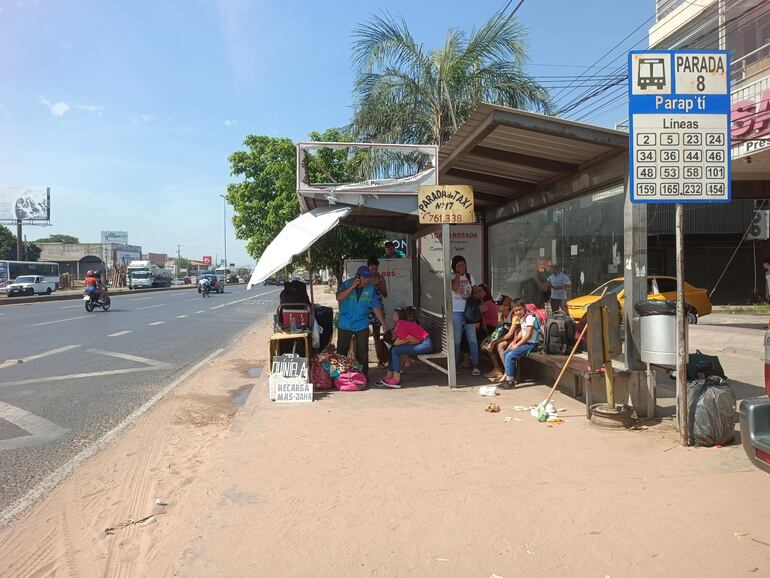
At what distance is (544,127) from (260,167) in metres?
11.3

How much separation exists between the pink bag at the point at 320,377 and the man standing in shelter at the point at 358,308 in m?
0.55

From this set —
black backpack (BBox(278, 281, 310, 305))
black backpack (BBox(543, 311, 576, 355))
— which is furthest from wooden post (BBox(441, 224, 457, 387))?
black backpack (BBox(278, 281, 310, 305))

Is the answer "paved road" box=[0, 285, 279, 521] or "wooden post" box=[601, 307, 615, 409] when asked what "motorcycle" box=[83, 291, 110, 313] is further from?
"wooden post" box=[601, 307, 615, 409]

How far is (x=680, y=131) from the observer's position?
492cm

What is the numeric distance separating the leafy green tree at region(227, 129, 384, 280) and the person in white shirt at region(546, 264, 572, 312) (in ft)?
19.2

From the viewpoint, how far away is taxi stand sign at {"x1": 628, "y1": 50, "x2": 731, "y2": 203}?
16.0 feet

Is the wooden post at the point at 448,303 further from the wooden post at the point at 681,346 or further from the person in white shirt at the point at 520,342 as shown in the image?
the wooden post at the point at 681,346

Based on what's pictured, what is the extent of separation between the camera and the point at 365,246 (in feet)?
45.8

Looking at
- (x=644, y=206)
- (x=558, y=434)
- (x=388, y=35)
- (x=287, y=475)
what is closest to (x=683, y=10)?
(x=388, y=35)

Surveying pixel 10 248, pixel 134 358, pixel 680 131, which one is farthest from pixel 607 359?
pixel 10 248

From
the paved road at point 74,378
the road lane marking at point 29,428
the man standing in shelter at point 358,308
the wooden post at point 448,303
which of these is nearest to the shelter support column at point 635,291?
the wooden post at point 448,303

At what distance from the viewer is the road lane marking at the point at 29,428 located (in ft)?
18.5

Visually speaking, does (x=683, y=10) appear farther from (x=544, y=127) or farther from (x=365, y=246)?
(x=544, y=127)

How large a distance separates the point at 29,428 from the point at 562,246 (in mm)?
7256
